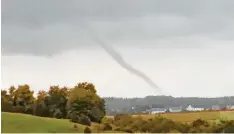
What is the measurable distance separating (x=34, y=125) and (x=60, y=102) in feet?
2.53

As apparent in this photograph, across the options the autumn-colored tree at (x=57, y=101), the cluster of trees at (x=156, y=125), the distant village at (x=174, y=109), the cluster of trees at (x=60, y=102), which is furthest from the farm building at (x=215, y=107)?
the autumn-colored tree at (x=57, y=101)

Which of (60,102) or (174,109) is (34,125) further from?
(174,109)

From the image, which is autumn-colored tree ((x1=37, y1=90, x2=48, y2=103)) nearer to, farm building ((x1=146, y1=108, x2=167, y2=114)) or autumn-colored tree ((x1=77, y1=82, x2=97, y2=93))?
autumn-colored tree ((x1=77, y1=82, x2=97, y2=93))

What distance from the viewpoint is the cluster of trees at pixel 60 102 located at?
11234 millimetres

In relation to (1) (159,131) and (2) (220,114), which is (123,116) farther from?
(2) (220,114)

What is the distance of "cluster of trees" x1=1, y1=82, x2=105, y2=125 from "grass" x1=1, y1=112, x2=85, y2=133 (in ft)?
0.64

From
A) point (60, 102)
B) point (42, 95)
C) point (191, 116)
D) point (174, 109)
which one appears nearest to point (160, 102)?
point (174, 109)

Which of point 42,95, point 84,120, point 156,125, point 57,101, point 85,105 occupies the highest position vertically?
point 42,95

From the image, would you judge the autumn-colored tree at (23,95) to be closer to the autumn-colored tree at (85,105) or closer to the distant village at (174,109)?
the autumn-colored tree at (85,105)

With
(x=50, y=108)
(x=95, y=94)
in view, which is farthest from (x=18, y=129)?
(x=95, y=94)

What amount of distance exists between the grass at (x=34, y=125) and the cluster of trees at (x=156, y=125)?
67 cm

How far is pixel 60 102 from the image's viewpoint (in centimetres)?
1145

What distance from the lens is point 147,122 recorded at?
10836mm

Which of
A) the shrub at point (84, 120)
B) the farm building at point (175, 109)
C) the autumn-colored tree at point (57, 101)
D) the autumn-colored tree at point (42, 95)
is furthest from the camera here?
the autumn-colored tree at point (42, 95)
